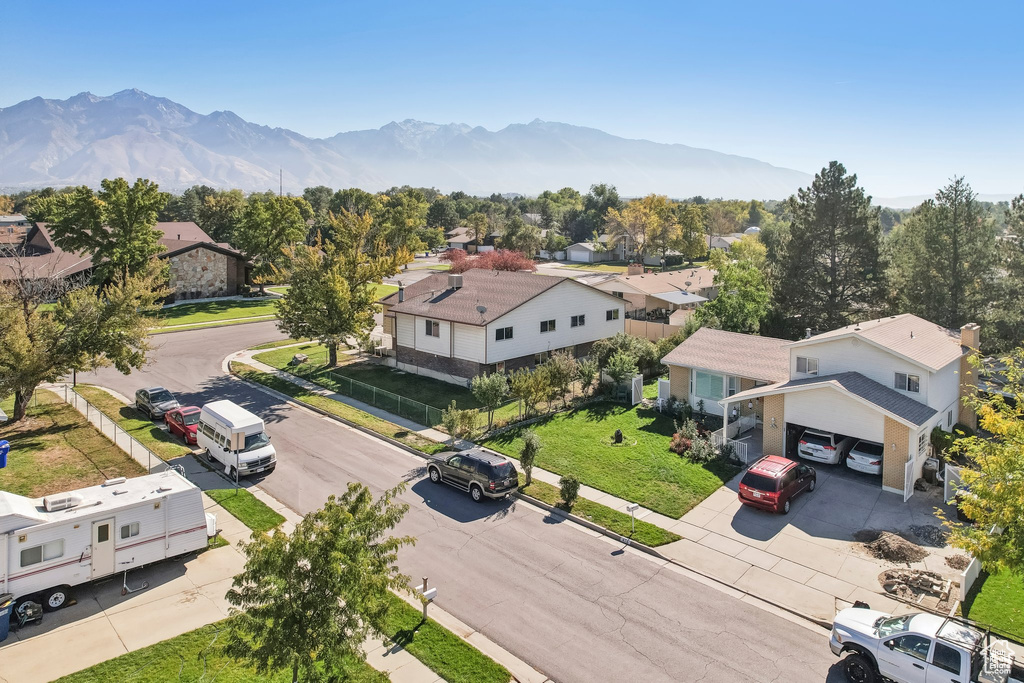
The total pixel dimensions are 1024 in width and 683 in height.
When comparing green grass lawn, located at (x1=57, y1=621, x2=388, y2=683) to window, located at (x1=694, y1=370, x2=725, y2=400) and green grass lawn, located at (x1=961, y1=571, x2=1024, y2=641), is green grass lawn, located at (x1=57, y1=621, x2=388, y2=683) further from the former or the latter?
window, located at (x1=694, y1=370, x2=725, y2=400)

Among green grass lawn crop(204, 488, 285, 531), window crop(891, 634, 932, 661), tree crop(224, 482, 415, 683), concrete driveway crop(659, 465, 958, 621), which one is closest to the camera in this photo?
tree crop(224, 482, 415, 683)

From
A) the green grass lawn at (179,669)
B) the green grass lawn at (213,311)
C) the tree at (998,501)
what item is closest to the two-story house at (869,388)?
the tree at (998,501)

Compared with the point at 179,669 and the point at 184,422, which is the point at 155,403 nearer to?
the point at 184,422

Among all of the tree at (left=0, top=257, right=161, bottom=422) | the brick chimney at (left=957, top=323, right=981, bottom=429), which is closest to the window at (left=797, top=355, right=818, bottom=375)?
the brick chimney at (left=957, top=323, right=981, bottom=429)

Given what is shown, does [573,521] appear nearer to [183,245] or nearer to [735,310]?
[735,310]

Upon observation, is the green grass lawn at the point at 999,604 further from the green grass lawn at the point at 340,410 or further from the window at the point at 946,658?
the green grass lawn at the point at 340,410

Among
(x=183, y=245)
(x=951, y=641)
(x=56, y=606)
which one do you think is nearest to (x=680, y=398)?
(x=951, y=641)

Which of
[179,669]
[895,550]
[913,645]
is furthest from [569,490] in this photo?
[179,669]

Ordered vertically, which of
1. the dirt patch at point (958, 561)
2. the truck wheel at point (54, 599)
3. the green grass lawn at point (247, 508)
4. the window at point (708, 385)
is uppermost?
the window at point (708, 385)
